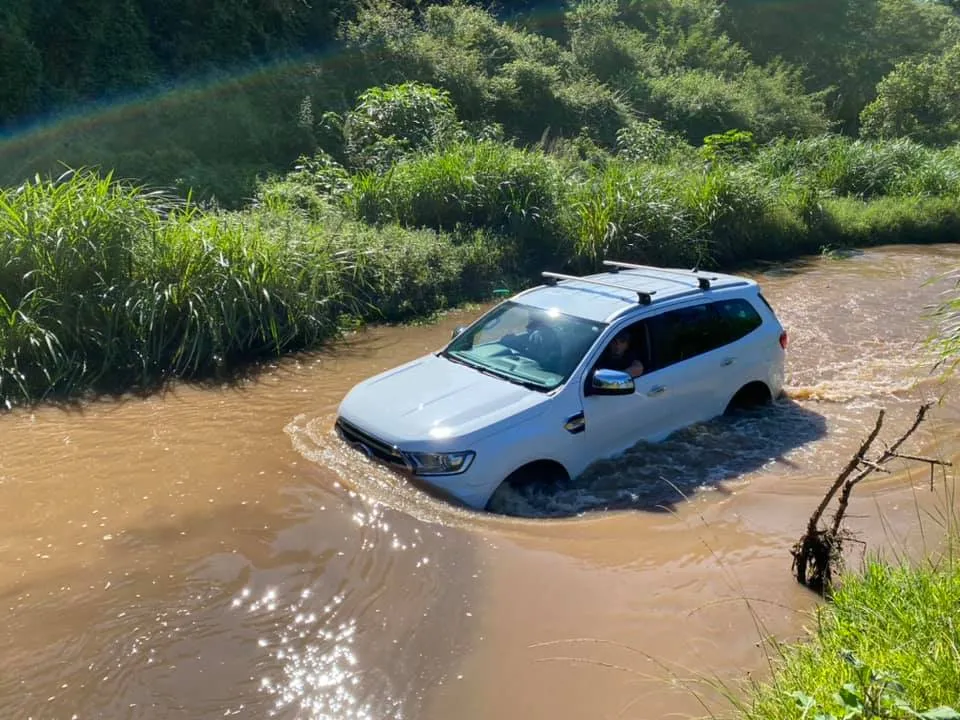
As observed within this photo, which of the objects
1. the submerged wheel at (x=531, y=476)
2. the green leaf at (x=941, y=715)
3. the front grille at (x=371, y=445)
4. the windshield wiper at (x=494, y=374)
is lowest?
the submerged wheel at (x=531, y=476)

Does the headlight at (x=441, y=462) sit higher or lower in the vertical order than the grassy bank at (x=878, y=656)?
lower

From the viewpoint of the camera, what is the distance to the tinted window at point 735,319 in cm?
780

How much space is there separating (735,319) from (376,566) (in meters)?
4.25

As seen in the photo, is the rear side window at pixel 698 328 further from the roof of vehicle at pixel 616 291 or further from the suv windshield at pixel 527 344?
the suv windshield at pixel 527 344

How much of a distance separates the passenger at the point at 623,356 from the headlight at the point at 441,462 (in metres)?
1.47

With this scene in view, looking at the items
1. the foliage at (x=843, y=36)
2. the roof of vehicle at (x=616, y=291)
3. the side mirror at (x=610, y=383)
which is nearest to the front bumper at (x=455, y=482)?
the side mirror at (x=610, y=383)

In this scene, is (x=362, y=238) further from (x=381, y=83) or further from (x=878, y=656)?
(x=381, y=83)

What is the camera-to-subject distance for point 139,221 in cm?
984

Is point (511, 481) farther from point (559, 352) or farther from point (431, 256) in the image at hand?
point (431, 256)

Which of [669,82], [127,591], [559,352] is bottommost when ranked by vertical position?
[127,591]

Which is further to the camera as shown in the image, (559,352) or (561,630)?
(559,352)

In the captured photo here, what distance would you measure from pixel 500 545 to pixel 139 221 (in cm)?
642

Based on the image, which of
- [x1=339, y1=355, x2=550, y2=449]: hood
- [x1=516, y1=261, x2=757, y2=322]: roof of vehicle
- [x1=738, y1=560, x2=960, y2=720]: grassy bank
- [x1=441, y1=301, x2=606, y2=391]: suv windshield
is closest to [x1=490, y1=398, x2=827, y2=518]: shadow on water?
[x1=339, y1=355, x2=550, y2=449]: hood

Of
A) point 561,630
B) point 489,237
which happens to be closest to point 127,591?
point 561,630
